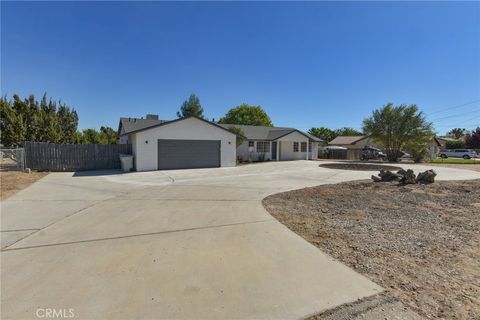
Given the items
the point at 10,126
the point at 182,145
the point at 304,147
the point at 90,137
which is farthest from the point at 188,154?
the point at 90,137

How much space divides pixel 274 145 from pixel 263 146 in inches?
62.7

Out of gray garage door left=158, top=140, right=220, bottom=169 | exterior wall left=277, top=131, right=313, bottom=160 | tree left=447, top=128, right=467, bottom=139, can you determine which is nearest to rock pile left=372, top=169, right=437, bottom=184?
gray garage door left=158, top=140, right=220, bottom=169

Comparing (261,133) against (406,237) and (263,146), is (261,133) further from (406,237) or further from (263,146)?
(406,237)

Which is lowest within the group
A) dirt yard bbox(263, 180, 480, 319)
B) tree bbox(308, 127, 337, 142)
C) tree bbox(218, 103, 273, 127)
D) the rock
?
dirt yard bbox(263, 180, 480, 319)

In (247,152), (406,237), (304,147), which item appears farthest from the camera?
(304,147)

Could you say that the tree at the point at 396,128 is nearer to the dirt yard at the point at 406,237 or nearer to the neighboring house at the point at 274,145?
the neighboring house at the point at 274,145

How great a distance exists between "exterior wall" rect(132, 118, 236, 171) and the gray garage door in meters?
0.31

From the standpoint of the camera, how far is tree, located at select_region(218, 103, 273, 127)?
52.6m

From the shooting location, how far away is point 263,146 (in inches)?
1097

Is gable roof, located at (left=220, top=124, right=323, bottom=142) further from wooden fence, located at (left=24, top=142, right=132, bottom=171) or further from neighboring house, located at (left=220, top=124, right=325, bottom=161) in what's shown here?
wooden fence, located at (left=24, top=142, right=132, bottom=171)

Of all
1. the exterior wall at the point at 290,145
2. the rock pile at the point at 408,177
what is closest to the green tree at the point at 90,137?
the exterior wall at the point at 290,145

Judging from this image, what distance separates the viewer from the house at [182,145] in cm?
1681

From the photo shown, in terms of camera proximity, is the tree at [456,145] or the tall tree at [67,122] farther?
the tree at [456,145]

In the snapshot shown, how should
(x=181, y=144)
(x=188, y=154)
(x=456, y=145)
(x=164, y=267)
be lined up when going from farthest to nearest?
(x=456, y=145) → (x=188, y=154) → (x=181, y=144) → (x=164, y=267)
